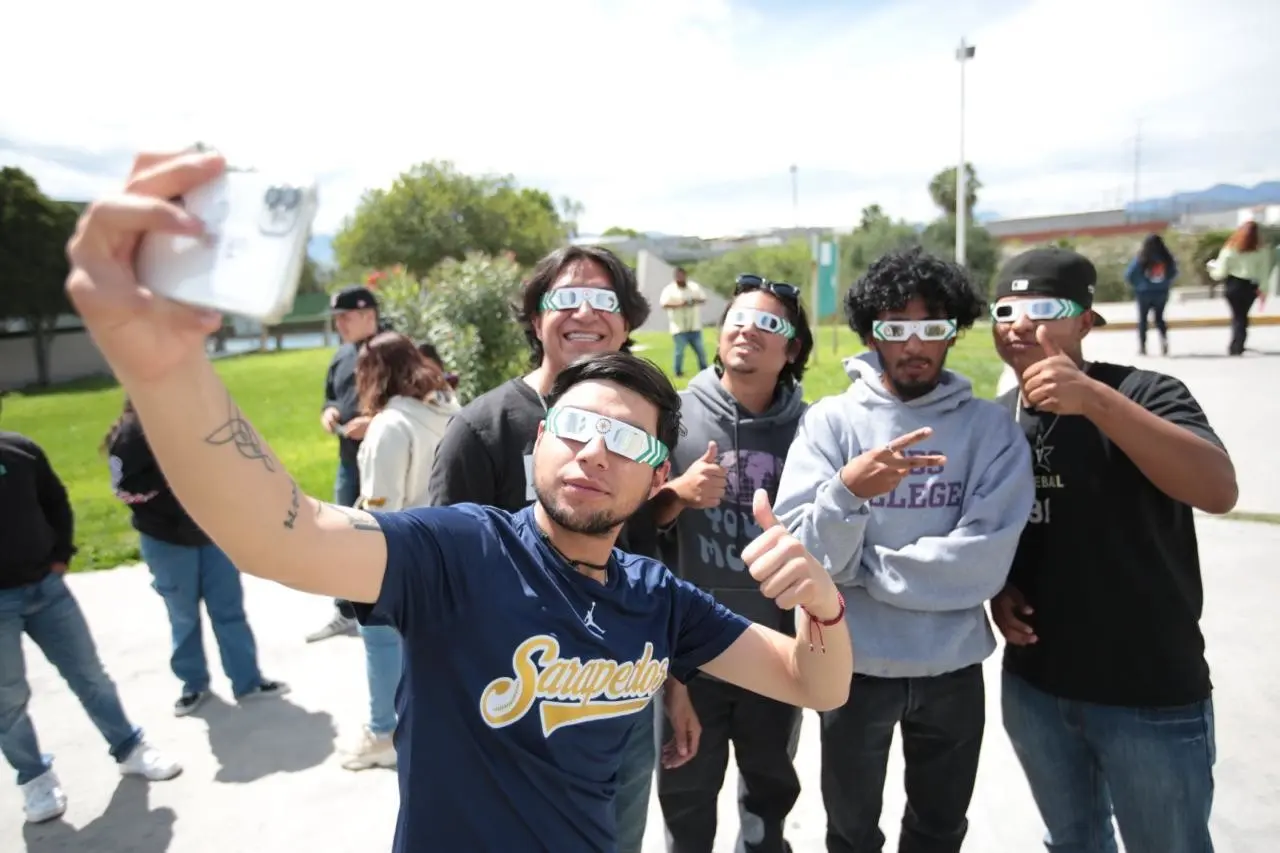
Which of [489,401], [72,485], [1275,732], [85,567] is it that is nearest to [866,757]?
[489,401]

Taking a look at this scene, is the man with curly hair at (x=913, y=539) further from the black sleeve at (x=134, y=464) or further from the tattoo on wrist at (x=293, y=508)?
the black sleeve at (x=134, y=464)

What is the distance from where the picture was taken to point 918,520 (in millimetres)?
2303

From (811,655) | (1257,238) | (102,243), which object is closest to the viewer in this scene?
(102,243)

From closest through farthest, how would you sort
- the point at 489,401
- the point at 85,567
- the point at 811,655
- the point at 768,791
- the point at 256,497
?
1. the point at 256,497
2. the point at 811,655
3. the point at 489,401
4. the point at 768,791
5. the point at 85,567

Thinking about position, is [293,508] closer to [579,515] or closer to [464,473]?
[579,515]

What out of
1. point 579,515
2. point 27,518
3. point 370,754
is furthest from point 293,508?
point 27,518

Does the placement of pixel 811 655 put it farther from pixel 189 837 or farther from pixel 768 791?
pixel 189 837

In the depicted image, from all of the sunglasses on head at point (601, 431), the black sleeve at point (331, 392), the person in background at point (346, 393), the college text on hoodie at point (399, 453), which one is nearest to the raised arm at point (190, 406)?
the sunglasses on head at point (601, 431)

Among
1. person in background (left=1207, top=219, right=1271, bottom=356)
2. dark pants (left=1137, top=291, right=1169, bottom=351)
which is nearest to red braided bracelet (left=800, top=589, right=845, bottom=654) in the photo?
person in background (left=1207, top=219, right=1271, bottom=356)

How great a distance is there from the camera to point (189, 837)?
10.8 ft

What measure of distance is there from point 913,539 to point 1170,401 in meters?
0.84

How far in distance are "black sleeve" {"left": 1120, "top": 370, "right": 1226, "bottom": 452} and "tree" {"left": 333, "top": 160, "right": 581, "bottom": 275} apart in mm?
34305

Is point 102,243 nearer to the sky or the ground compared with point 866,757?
nearer to the sky

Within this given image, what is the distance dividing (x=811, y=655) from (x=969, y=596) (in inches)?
31.3
